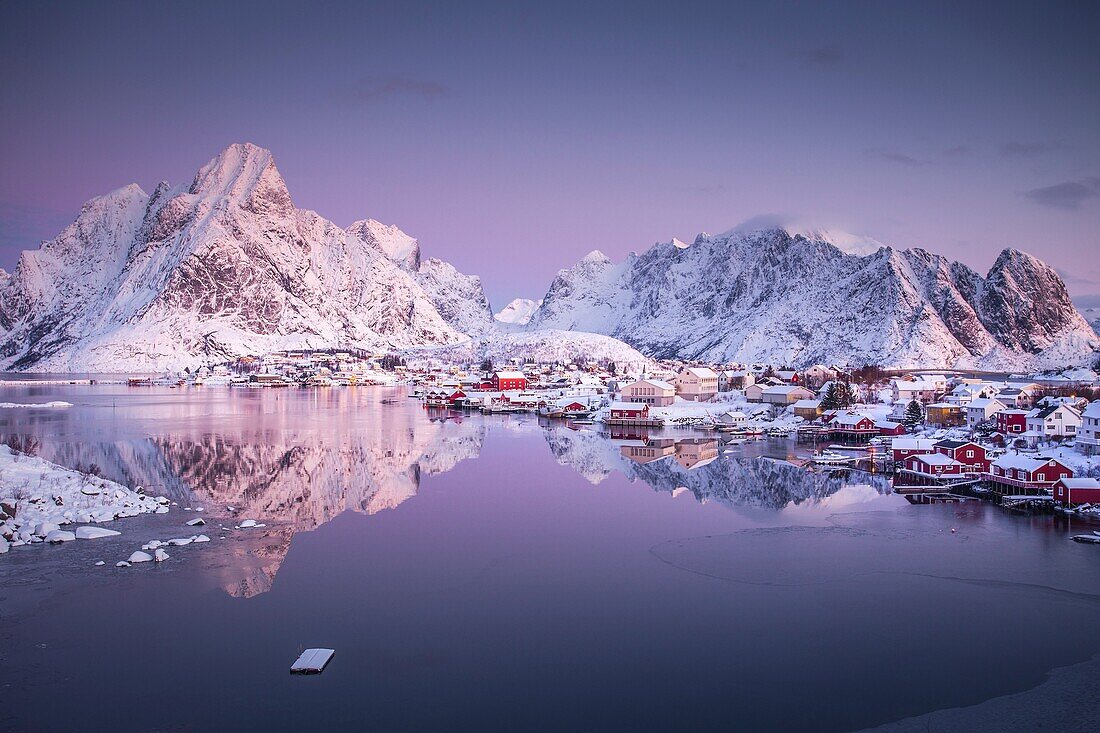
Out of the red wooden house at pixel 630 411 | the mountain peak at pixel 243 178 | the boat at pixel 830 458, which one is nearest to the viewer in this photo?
the boat at pixel 830 458

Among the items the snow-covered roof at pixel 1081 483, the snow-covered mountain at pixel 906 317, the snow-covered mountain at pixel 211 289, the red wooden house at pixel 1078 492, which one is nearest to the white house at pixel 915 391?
the snow-covered roof at pixel 1081 483

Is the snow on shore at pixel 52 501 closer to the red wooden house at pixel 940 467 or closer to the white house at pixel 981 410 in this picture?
the red wooden house at pixel 940 467

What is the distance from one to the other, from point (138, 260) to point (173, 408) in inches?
4706

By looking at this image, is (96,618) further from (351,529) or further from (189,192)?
(189,192)

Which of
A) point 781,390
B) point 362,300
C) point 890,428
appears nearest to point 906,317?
point 781,390

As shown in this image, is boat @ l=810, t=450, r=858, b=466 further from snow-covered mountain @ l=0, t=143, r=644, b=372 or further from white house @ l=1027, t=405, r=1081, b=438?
snow-covered mountain @ l=0, t=143, r=644, b=372

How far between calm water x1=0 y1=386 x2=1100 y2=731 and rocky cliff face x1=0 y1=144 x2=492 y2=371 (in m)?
118

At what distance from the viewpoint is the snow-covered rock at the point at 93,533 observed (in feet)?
52.5

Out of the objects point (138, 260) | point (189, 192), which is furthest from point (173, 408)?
point (189, 192)

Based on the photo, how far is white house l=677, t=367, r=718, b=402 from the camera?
58812 millimetres

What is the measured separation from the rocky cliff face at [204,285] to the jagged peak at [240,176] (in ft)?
0.95

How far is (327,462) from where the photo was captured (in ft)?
89.7

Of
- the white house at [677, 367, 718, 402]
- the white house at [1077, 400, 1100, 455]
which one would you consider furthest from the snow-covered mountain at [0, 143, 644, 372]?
the white house at [1077, 400, 1100, 455]

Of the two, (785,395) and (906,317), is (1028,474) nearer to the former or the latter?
(785,395)
